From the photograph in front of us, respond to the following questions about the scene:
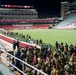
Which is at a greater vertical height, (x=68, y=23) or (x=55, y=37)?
(x=55, y=37)

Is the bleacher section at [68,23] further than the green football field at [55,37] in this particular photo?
Yes

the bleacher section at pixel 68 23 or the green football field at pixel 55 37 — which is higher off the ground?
the green football field at pixel 55 37

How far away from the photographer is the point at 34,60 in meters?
10.7

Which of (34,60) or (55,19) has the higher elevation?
(34,60)

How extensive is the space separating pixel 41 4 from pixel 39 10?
387 cm

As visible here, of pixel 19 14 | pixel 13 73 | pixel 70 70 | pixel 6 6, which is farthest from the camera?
pixel 19 14

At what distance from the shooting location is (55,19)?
90188 mm

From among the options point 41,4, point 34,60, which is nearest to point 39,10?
point 41,4

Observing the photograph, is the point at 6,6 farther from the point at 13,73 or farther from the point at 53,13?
the point at 13,73

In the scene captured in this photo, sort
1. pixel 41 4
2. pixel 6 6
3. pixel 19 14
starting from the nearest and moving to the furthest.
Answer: pixel 6 6 → pixel 41 4 → pixel 19 14

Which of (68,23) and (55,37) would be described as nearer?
(55,37)

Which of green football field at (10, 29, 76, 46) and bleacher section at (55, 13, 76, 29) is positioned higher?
green football field at (10, 29, 76, 46)

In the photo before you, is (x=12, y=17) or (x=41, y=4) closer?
(x=41, y=4)

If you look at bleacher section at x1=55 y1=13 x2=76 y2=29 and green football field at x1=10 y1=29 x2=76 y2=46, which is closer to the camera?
green football field at x1=10 y1=29 x2=76 y2=46
